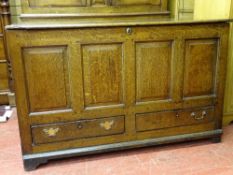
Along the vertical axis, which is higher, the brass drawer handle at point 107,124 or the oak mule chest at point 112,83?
the oak mule chest at point 112,83

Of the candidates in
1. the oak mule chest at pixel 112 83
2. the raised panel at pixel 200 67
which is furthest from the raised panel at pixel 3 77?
the raised panel at pixel 200 67

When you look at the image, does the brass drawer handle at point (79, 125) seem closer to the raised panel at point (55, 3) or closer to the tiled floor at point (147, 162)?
the tiled floor at point (147, 162)

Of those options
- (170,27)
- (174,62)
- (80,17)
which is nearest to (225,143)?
(174,62)

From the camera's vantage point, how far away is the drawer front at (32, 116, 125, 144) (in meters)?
1.67

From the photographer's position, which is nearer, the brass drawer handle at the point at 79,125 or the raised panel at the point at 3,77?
the brass drawer handle at the point at 79,125

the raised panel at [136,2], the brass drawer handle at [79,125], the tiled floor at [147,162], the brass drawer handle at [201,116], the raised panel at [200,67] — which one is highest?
the raised panel at [136,2]

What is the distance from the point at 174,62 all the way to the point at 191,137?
575 millimetres

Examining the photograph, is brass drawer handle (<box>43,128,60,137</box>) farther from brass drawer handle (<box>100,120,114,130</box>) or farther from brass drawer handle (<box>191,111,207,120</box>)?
brass drawer handle (<box>191,111,207,120</box>)

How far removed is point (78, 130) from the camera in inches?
67.7

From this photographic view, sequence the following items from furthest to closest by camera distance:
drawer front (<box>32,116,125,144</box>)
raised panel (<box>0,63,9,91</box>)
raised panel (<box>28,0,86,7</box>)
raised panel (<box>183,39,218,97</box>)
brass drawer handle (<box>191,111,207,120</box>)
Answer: raised panel (<box>0,63,9,91</box>), raised panel (<box>28,0,86,7</box>), brass drawer handle (<box>191,111,207,120</box>), raised panel (<box>183,39,218,97</box>), drawer front (<box>32,116,125,144</box>)

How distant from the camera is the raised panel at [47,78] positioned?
1549mm

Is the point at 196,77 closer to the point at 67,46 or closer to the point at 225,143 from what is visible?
the point at 225,143

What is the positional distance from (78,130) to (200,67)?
92 centimetres

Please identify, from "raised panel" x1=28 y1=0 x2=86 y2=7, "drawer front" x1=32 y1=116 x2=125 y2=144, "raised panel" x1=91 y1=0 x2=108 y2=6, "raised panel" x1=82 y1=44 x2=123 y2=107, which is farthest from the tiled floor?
"raised panel" x1=91 y1=0 x2=108 y2=6
